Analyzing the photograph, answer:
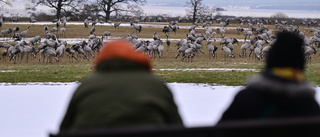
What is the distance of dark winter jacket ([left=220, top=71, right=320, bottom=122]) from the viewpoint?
307 cm

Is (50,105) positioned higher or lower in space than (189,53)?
higher

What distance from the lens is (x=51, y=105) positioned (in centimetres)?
1034

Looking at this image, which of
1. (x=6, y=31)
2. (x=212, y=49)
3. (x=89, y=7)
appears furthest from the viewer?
(x=89, y=7)

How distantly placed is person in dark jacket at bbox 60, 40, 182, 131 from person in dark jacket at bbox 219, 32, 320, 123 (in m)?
0.50

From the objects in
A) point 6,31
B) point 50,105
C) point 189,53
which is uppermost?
point 50,105

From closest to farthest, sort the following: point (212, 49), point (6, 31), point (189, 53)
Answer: point (189, 53) → point (212, 49) → point (6, 31)

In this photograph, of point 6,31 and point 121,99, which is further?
point 6,31

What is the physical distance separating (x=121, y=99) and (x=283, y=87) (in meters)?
0.87

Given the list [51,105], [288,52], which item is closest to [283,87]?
[288,52]

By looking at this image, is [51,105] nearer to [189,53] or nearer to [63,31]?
[189,53]

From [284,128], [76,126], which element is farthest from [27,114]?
[284,128]

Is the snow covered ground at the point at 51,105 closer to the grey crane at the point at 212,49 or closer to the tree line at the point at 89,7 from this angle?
the grey crane at the point at 212,49

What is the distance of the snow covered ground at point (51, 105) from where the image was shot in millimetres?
8250

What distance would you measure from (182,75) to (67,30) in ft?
90.9
